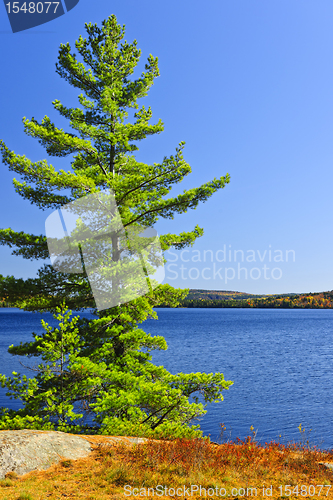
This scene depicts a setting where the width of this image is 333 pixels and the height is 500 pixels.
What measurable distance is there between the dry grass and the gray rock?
9.3 inches

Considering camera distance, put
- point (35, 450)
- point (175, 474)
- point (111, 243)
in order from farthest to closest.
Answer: point (111, 243) < point (35, 450) < point (175, 474)

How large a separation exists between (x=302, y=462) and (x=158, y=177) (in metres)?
10.6

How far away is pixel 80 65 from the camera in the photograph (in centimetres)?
1443

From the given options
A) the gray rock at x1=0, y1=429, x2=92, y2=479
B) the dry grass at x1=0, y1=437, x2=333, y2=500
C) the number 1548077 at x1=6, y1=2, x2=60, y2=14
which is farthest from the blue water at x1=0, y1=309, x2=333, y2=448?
the number 1548077 at x1=6, y1=2, x2=60, y2=14

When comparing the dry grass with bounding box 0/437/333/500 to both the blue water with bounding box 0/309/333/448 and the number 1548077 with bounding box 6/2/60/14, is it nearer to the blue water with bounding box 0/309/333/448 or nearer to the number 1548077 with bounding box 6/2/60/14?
the blue water with bounding box 0/309/333/448

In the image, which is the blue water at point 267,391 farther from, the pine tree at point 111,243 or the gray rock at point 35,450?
the gray rock at point 35,450

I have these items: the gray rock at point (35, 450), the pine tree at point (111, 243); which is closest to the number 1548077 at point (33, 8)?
the pine tree at point (111, 243)

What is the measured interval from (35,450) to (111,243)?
804cm

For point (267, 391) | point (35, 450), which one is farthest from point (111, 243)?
point (267, 391)

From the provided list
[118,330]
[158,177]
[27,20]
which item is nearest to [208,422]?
[118,330]

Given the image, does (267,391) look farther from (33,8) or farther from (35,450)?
(33,8)

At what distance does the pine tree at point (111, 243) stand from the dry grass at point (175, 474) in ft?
7.73

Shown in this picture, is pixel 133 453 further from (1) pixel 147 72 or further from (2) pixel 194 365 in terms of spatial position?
(2) pixel 194 365

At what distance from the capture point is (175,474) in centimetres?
717
